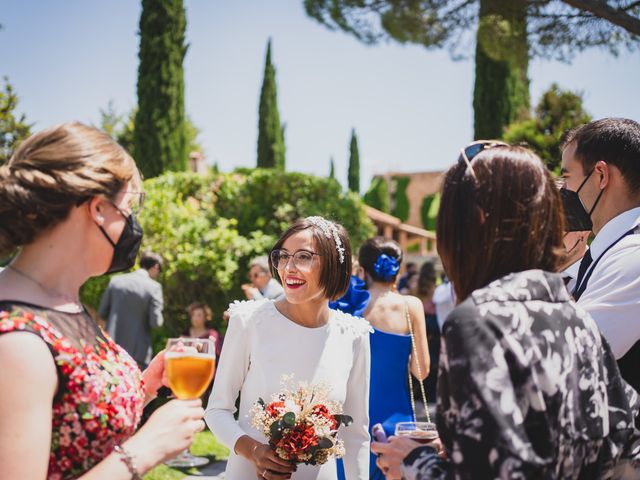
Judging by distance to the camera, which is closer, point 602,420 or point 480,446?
point 480,446

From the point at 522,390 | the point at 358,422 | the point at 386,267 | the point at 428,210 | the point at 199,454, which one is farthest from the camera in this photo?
the point at 428,210

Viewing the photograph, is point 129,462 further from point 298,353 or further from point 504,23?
point 504,23

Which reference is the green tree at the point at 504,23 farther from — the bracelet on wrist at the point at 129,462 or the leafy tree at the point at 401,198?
the leafy tree at the point at 401,198

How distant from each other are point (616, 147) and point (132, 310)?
6.46 m

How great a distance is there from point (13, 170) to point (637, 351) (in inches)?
87.8

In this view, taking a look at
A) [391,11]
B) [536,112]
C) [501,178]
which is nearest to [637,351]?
[501,178]

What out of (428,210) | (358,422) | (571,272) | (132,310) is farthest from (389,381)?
(428,210)

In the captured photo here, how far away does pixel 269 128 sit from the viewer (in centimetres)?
2773

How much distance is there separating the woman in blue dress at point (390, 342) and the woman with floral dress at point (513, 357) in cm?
315

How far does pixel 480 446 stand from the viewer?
4.65ft

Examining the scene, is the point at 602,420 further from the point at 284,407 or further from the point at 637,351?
the point at 284,407

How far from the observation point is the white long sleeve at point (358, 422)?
3066mm

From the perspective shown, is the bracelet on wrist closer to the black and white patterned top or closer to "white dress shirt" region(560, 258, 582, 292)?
the black and white patterned top

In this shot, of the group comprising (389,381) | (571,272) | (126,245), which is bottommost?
(389,381)
